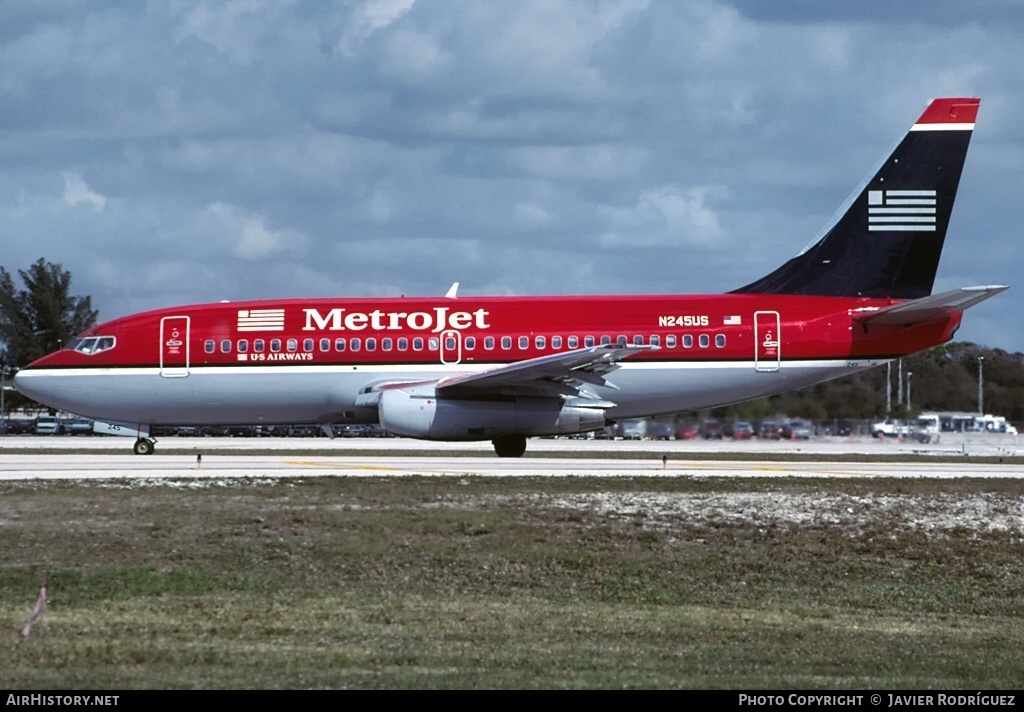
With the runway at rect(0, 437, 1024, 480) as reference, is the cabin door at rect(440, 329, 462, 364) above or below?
above

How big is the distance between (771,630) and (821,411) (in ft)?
72.4

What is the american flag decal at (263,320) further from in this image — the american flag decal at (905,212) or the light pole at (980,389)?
the light pole at (980,389)

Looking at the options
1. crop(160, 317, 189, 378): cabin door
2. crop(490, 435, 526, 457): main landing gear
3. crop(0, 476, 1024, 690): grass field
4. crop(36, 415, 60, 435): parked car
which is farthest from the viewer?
crop(36, 415, 60, 435): parked car

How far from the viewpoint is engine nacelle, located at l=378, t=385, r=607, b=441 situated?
32.0m

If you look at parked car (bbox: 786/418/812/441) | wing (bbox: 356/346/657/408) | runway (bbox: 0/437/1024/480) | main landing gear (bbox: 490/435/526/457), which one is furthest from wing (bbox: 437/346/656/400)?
parked car (bbox: 786/418/812/441)

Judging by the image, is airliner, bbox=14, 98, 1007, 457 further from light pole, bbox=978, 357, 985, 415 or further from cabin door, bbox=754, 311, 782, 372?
light pole, bbox=978, 357, 985, 415

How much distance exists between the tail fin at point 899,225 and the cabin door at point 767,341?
5.06 ft

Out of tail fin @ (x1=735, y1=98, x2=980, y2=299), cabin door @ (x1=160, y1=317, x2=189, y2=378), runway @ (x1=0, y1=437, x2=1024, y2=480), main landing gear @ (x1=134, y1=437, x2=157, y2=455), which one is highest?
tail fin @ (x1=735, y1=98, x2=980, y2=299)

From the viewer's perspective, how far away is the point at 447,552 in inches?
744

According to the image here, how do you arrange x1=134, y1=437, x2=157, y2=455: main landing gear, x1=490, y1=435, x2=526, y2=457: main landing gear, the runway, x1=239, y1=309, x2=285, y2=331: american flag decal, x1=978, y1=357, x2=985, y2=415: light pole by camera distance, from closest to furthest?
the runway, x1=239, y1=309, x2=285, y2=331: american flag decal, x1=490, y1=435, x2=526, y2=457: main landing gear, x1=134, y1=437, x2=157, y2=455: main landing gear, x1=978, y1=357, x2=985, y2=415: light pole

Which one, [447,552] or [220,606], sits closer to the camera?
[220,606]

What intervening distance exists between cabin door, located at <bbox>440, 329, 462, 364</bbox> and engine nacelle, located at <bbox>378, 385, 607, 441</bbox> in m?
1.39

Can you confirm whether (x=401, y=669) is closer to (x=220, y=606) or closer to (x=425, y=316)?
(x=220, y=606)

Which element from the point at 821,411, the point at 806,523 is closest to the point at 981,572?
the point at 806,523
